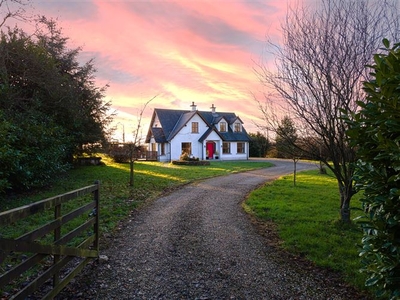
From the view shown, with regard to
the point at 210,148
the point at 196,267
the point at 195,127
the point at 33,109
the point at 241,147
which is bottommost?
the point at 196,267

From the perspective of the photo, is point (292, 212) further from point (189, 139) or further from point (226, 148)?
point (226, 148)

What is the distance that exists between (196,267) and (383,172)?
3196 mm

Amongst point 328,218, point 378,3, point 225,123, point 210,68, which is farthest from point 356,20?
point 225,123

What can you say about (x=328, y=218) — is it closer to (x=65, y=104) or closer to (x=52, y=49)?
(x=65, y=104)

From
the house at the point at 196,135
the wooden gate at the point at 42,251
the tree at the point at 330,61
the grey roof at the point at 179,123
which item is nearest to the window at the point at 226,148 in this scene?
the house at the point at 196,135

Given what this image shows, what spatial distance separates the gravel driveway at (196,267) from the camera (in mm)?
3764

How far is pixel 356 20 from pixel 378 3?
557 mm

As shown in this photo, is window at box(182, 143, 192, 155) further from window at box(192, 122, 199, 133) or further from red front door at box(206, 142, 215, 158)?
red front door at box(206, 142, 215, 158)

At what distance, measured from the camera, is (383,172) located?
251cm

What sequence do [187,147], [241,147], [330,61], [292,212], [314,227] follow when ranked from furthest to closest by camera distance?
[241,147], [187,147], [292,212], [314,227], [330,61]

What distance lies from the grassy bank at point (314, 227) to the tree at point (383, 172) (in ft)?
2.17

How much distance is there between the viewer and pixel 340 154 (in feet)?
21.3

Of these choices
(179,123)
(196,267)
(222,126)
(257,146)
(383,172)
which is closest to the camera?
(383,172)

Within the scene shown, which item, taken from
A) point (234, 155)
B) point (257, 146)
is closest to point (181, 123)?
point (234, 155)
